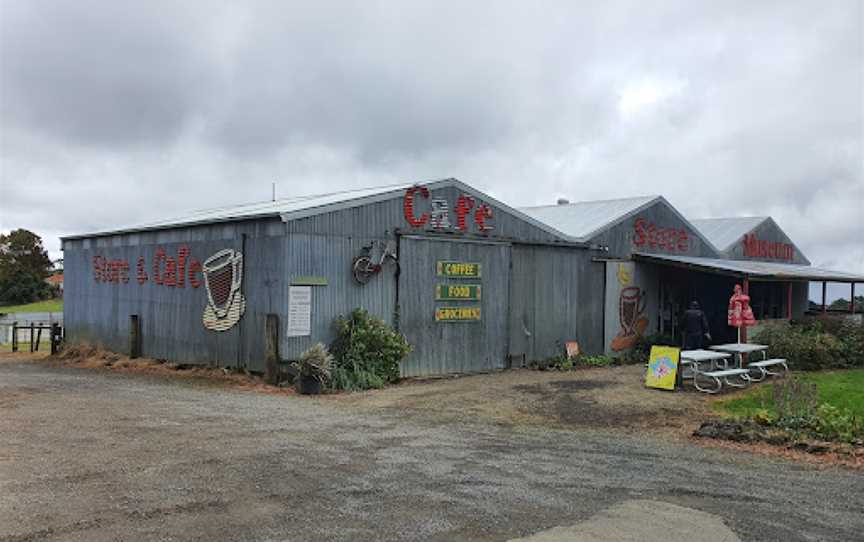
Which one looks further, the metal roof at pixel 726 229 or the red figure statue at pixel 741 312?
the metal roof at pixel 726 229

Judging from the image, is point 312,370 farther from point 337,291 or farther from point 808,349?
point 808,349

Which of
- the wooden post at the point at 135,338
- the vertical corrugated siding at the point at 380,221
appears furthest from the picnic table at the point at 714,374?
the wooden post at the point at 135,338

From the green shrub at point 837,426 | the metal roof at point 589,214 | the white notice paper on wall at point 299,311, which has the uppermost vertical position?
the metal roof at point 589,214

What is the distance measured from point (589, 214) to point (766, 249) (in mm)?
11328

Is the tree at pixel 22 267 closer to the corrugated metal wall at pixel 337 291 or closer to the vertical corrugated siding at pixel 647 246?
the corrugated metal wall at pixel 337 291

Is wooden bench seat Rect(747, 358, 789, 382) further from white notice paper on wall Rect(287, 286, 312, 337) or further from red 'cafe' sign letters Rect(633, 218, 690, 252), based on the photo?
white notice paper on wall Rect(287, 286, 312, 337)

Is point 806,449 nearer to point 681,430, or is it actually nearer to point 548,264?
point 681,430

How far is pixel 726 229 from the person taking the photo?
100 feet

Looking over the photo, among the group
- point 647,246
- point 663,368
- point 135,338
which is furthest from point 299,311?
point 647,246

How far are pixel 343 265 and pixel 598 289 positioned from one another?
361 inches

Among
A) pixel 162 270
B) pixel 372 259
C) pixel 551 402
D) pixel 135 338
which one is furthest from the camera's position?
pixel 135 338

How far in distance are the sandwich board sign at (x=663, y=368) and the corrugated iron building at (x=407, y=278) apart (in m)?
4.59

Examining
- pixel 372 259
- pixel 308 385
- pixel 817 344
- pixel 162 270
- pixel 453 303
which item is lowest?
pixel 308 385

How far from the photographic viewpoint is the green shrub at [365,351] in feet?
46.8
